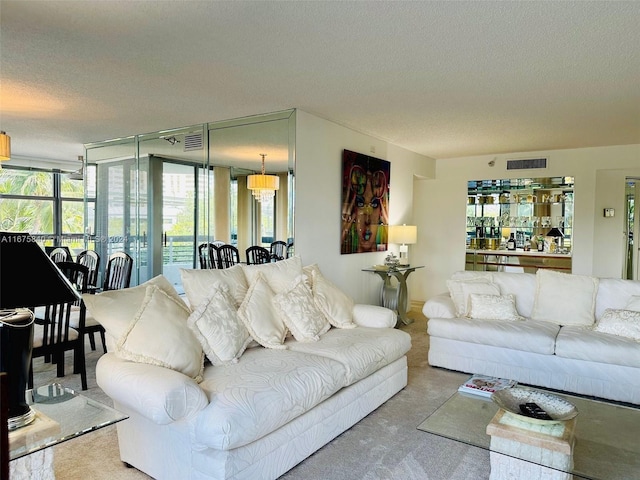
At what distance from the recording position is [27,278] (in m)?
1.62

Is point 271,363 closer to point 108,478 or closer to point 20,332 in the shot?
point 108,478

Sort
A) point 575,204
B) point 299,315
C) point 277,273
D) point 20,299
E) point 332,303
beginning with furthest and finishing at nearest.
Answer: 1. point 575,204
2. point 332,303
3. point 277,273
4. point 299,315
5. point 20,299

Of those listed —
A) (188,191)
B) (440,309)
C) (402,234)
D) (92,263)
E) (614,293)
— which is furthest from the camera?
(402,234)

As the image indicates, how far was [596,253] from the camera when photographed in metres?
6.67

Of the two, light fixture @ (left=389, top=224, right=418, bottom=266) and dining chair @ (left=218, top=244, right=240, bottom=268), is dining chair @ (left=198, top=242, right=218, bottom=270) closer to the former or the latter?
dining chair @ (left=218, top=244, right=240, bottom=268)

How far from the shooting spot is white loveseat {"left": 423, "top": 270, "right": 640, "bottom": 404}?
3309mm

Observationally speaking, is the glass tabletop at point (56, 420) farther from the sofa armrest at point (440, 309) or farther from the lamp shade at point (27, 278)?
the sofa armrest at point (440, 309)

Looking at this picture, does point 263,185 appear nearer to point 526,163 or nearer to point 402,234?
point 402,234

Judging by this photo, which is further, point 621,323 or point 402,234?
point 402,234

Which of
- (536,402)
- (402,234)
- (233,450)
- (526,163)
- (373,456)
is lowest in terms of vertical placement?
(373,456)

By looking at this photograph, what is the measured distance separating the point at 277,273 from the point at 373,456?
1486 millimetres

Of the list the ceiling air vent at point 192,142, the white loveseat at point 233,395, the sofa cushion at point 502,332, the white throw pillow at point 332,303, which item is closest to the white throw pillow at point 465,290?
the sofa cushion at point 502,332

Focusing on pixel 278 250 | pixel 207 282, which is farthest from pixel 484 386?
pixel 278 250

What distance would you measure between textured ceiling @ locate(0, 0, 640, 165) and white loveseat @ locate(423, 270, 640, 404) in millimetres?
1732
